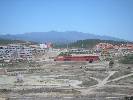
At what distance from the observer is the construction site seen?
28516 mm

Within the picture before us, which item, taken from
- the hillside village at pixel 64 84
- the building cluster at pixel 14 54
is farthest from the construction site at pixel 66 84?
the building cluster at pixel 14 54

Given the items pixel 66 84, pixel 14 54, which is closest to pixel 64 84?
pixel 66 84

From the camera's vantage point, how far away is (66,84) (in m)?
35.2

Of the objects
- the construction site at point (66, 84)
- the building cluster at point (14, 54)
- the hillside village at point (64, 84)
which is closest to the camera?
the construction site at point (66, 84)

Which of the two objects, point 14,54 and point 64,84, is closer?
point 64,84

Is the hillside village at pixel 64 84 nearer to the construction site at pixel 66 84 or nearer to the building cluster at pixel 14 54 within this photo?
the construction site at pixel 66 84

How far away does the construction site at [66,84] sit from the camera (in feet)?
93.6

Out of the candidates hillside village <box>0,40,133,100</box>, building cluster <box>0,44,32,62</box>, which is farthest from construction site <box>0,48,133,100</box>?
building cluster <box>0,44,32,62</box>

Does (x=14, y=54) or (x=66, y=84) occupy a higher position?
(x=14, y=54)

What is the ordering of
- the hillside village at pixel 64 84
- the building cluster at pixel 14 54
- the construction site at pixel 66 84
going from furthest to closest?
the building cluster at pixel 14 54 → the hillside village at pixel 64 84 → the construction site at pixel 66 84

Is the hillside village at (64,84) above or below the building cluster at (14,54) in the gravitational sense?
below

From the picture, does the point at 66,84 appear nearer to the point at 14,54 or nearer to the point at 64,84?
the point at 64,84

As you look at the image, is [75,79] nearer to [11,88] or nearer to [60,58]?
[11,88]

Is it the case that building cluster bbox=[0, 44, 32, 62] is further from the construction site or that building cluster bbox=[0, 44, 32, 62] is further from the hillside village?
the construction site
